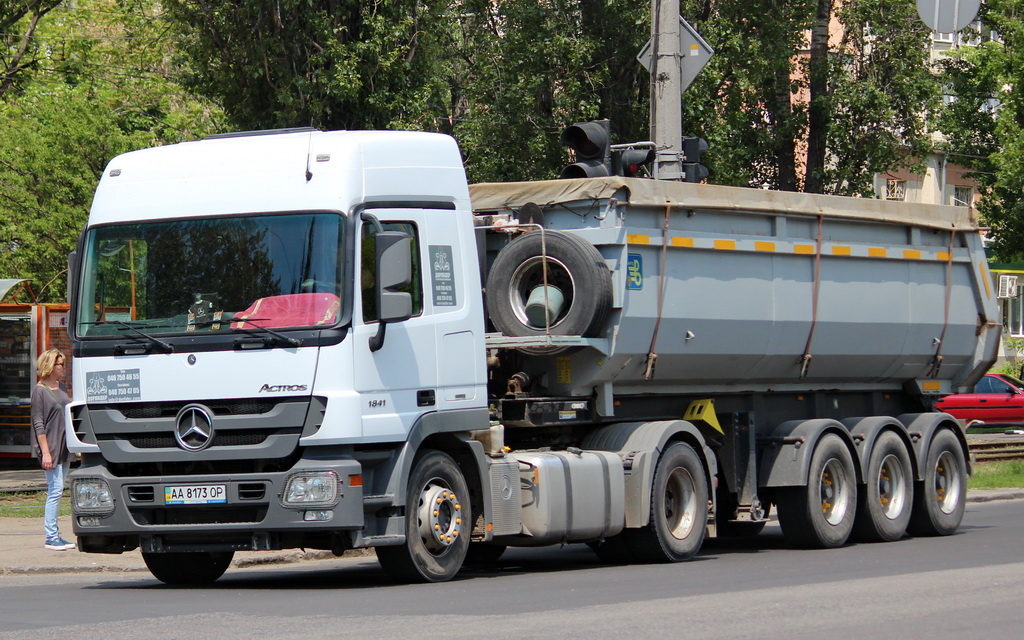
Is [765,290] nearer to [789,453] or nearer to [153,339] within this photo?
[789,453]

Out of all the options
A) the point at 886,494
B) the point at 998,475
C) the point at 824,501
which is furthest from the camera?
the point at 998,475

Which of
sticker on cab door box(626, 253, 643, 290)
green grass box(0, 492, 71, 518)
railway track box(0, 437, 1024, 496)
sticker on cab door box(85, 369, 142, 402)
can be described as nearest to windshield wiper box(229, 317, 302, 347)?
sticker on cab door box(85, 369, 142, 402)

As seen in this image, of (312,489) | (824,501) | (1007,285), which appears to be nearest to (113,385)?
(312,489)

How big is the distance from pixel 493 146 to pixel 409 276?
17454mm

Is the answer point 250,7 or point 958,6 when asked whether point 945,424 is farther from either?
point 250,7

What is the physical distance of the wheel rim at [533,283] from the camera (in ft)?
42.3

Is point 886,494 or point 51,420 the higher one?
point 51,420

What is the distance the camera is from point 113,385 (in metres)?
11.1

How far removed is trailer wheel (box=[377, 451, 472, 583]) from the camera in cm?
1124

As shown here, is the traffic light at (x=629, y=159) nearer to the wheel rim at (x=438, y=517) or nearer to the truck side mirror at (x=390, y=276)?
the wheel rim at (x=438, y=517)

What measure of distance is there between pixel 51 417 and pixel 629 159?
598 cm

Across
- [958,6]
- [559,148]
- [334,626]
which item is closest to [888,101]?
[559,148]

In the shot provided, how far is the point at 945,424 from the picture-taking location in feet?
56.1

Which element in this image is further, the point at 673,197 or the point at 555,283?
the point at 673,197
